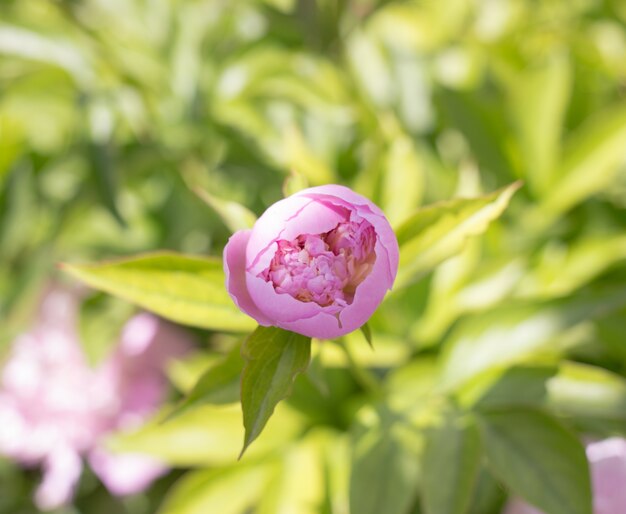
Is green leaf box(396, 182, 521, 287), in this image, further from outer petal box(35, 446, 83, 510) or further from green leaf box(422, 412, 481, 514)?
outer petal box(35, 446, 83, 510)

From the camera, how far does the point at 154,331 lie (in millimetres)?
995

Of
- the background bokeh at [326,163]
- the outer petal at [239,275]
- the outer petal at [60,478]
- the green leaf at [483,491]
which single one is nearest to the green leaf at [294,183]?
the outer petal at [239,275]

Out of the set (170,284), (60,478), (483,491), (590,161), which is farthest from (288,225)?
(60,478)

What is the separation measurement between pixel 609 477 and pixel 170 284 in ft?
1.36

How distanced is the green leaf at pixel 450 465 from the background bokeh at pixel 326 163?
5 cm

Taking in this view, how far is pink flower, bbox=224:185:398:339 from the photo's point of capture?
1.51 ft

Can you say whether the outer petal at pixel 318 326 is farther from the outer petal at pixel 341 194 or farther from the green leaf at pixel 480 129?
the green leaf at pixel 480 129

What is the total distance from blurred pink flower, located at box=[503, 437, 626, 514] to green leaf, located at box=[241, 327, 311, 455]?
0.32m

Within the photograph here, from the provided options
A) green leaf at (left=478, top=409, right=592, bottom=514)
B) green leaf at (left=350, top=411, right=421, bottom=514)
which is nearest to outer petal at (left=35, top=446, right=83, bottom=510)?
green leaf at (left=350, top=411, right=421, bottom=514)

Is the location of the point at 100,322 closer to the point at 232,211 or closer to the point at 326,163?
the point at 326,163

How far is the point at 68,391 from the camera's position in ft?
3.38

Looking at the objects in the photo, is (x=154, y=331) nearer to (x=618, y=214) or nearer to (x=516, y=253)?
(x=516, y=253)

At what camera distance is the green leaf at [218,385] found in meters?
0.54

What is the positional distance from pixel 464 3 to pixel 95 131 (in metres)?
0.61
